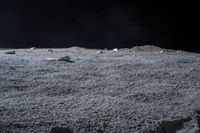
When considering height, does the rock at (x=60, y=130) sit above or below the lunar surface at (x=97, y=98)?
below

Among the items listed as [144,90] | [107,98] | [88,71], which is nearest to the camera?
[107,98]

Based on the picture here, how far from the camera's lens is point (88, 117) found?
2.02 meters

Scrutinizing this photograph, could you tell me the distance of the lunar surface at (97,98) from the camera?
1.96m

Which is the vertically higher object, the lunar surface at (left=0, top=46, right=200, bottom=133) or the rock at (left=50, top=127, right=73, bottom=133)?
the lunar surface at (left=0, top=46, right=200, bottom=133)

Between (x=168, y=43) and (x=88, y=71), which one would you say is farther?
(x=168, y=43)

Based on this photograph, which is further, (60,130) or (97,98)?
(97,98)

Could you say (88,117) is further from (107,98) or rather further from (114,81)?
(114,81)

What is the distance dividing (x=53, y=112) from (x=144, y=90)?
724 mm

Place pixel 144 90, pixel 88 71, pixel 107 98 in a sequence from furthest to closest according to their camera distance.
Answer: pixel 88 71 < pixel 144 90 < pixel 107 98

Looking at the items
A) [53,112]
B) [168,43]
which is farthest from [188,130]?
[168,43]

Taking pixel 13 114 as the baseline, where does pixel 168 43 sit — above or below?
above

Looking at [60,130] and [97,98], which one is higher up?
[97,98]

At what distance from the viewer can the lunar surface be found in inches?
77.1

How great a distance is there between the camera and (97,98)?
2.31 metres
